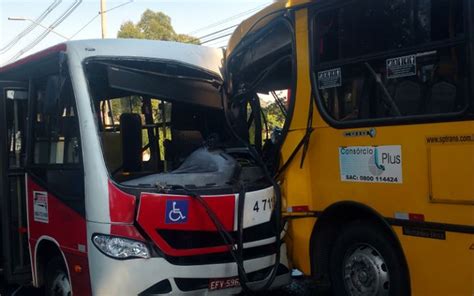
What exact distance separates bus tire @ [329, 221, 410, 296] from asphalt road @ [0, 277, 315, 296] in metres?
0.89

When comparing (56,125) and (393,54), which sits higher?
(393,54)

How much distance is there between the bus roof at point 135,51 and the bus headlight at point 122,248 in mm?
1610

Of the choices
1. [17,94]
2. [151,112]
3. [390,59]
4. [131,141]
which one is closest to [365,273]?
[390,59]

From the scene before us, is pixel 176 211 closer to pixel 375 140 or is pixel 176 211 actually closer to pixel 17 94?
pixel 375 140

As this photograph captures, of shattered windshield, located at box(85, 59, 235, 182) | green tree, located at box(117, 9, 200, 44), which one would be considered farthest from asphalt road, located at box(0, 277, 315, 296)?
green tree, located at box(117, 9, 200, 44)

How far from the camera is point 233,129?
5.33 metres

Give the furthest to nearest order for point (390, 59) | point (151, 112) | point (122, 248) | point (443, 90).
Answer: point (151, 112) → point (122, 248) → point (390, 59) → point (443, 90)

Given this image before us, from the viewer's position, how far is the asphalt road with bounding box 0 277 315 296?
558 cm

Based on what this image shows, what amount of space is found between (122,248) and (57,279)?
1204mm

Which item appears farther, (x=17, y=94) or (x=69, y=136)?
(x=17, y=94)

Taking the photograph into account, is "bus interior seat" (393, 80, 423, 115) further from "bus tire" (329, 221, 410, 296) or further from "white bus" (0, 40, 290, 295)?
"white bus" (0, 40, 290, 295)

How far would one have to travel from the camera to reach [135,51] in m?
4.93

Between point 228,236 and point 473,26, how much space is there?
2389mm

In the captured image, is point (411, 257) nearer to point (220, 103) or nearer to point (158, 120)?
point (220, 103)
